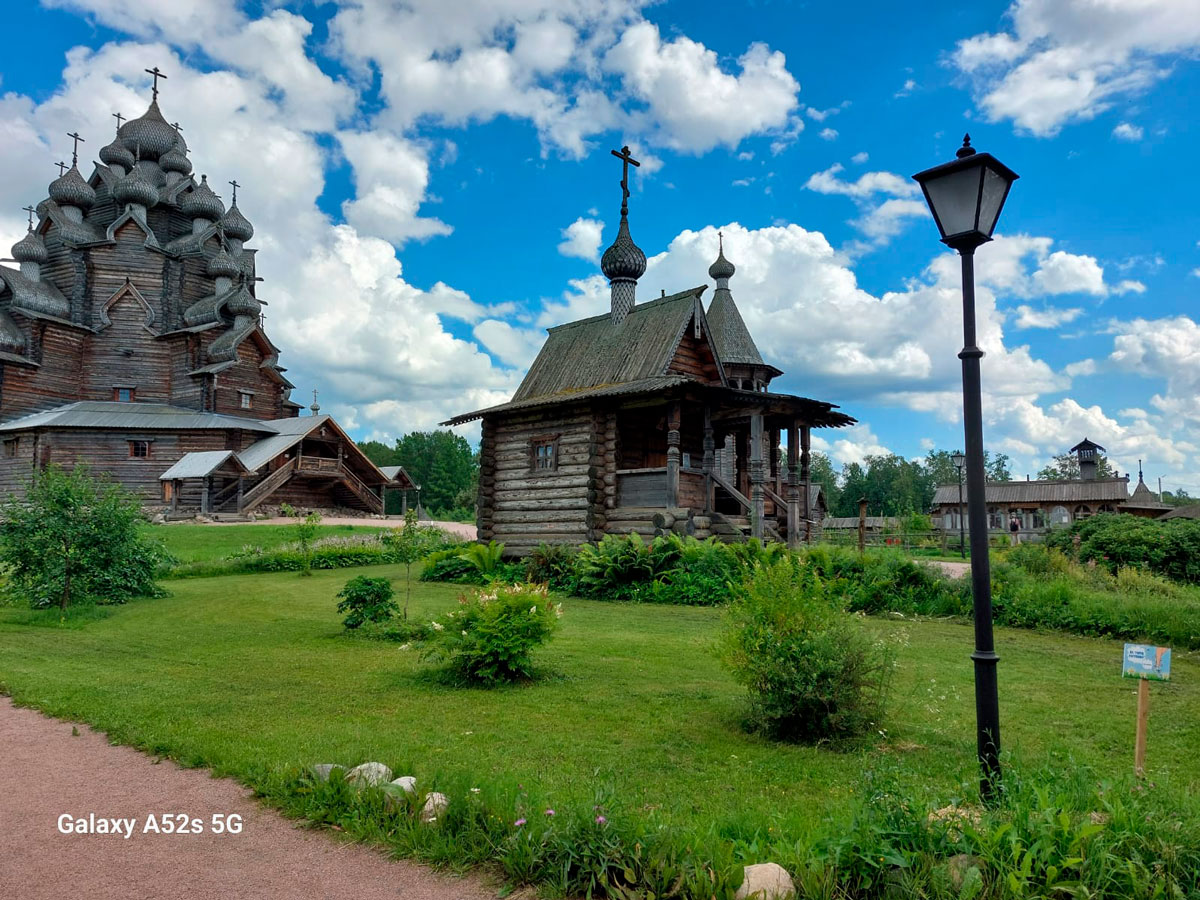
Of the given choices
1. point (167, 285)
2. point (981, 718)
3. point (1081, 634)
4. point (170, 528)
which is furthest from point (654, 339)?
point (167, 285)

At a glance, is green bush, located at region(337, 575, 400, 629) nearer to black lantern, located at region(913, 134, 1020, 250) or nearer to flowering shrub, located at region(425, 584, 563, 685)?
flowering shrub, located at region(425, 584, 563, 685)

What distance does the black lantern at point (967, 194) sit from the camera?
179 inches

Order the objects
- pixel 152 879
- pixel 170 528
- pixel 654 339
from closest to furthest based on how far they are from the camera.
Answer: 1. pixel 152 879
2. pixel 654 339
3. pixel 170 528

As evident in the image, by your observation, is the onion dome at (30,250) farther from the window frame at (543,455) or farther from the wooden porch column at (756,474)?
the wooden porch column at (756,474)

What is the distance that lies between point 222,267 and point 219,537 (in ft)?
69.8

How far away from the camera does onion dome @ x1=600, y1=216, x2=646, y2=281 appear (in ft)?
71.2

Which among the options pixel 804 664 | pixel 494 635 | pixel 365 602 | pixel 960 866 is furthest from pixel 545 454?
pixel 960 866

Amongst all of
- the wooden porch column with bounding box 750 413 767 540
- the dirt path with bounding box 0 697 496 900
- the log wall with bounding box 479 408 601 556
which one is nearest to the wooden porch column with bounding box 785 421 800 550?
the wooden porch column with bounding box 750 413 767 540

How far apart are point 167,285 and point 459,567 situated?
104ft

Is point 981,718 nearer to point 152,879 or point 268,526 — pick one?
point 152,879

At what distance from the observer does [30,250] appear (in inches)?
1610

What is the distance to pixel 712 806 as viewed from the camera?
4539 millimetres

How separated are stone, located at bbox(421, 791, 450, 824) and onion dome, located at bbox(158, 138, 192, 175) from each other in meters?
50.9

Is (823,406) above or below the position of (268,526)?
above
